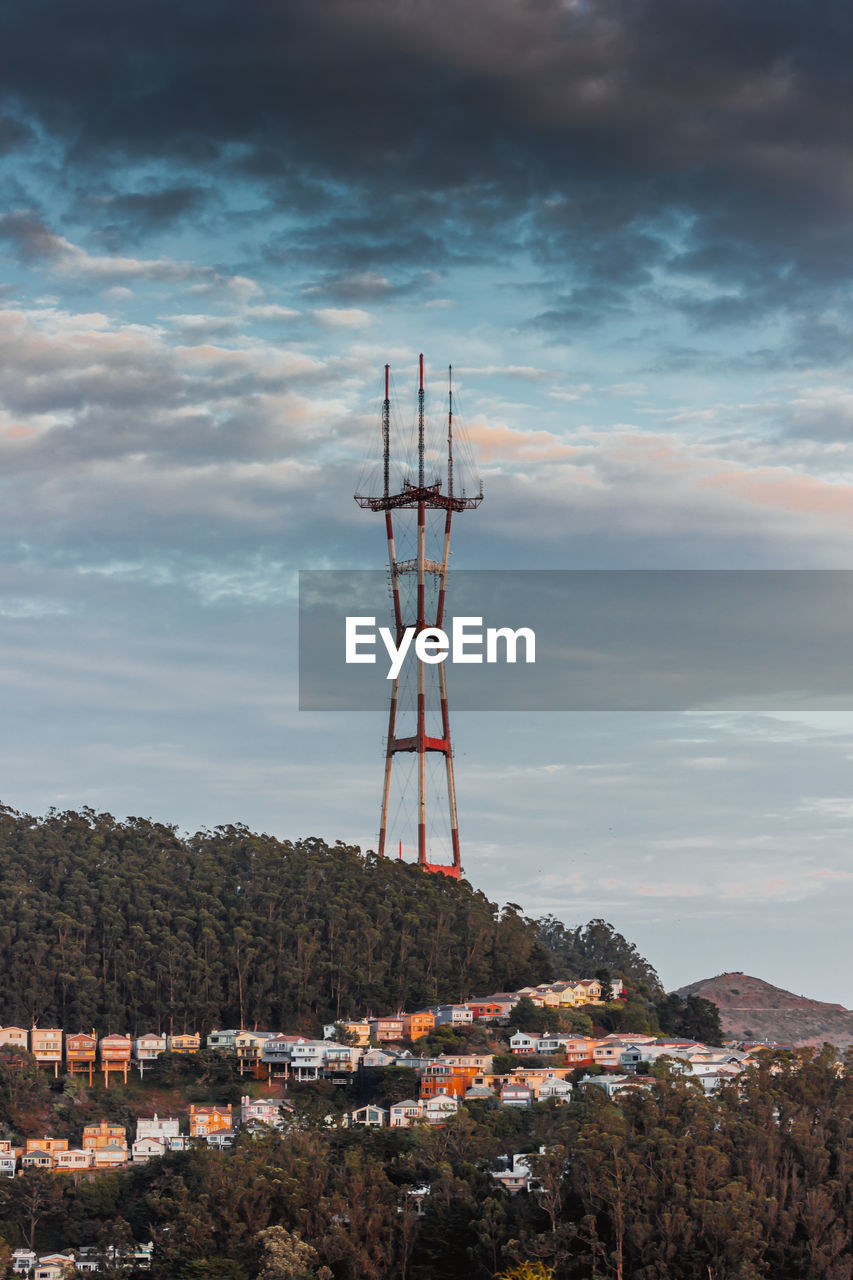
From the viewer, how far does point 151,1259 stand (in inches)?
1898

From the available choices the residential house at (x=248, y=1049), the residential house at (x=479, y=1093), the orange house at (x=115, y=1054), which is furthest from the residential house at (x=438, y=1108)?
the orange house at (x=115, y=1054)

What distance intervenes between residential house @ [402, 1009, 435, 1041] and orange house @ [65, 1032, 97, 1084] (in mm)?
12114

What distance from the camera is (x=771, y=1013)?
103562mm

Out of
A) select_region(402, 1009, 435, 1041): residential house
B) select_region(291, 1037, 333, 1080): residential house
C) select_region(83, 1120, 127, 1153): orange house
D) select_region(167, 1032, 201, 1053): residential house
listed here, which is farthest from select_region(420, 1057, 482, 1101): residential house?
select_region(83, 1120, 127, 1153): orange house

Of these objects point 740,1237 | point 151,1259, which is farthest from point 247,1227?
point 740,1237

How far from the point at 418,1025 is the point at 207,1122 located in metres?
12.3

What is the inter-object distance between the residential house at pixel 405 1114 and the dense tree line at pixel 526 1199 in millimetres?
2865

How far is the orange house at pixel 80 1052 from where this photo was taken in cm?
6375

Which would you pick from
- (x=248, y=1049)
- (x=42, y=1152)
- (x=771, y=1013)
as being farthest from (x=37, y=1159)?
(x=771, y=1013)

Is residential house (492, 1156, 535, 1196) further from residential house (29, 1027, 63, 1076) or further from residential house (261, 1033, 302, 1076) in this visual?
residential house (29, 1027, 63, 1076)

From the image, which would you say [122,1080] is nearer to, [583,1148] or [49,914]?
[49,914]

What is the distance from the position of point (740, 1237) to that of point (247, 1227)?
43.8 feet

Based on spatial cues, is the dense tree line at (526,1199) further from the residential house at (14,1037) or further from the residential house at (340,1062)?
the residential house at (14,1037)

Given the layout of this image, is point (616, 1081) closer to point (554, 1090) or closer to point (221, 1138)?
point (554, 1090)
